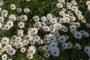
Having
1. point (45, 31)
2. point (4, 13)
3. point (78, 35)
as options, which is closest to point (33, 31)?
point (45, 31)

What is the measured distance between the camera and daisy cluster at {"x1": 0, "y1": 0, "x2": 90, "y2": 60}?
7.38 meters

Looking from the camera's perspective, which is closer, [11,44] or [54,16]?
[11,44]

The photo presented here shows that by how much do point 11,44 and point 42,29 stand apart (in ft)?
2.89

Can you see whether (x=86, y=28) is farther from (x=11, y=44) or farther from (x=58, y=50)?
(x=11, y=44)

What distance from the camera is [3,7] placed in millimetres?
8320

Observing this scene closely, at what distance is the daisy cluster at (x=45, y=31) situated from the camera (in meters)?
7.38

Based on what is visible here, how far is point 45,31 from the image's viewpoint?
7816 millimetres

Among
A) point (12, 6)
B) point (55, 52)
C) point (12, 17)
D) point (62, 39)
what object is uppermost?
point (12, 6)

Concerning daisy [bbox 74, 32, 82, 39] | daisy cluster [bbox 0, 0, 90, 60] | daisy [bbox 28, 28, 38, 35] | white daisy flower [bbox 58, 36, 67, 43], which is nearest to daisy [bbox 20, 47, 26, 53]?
daisy cluster [bbox 0, 0, 90, 60]

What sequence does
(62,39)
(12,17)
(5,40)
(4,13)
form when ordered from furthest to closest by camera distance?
(4,13) < (12,17) < (62,39) < (5,40)

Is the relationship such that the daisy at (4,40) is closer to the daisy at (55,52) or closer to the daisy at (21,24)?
the daisy at (21,24)

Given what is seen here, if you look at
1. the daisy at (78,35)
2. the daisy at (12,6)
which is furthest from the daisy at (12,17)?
the daisy at (78,35)

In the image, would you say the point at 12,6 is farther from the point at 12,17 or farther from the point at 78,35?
the point at 78,35

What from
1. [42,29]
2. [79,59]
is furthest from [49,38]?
[79,59]
